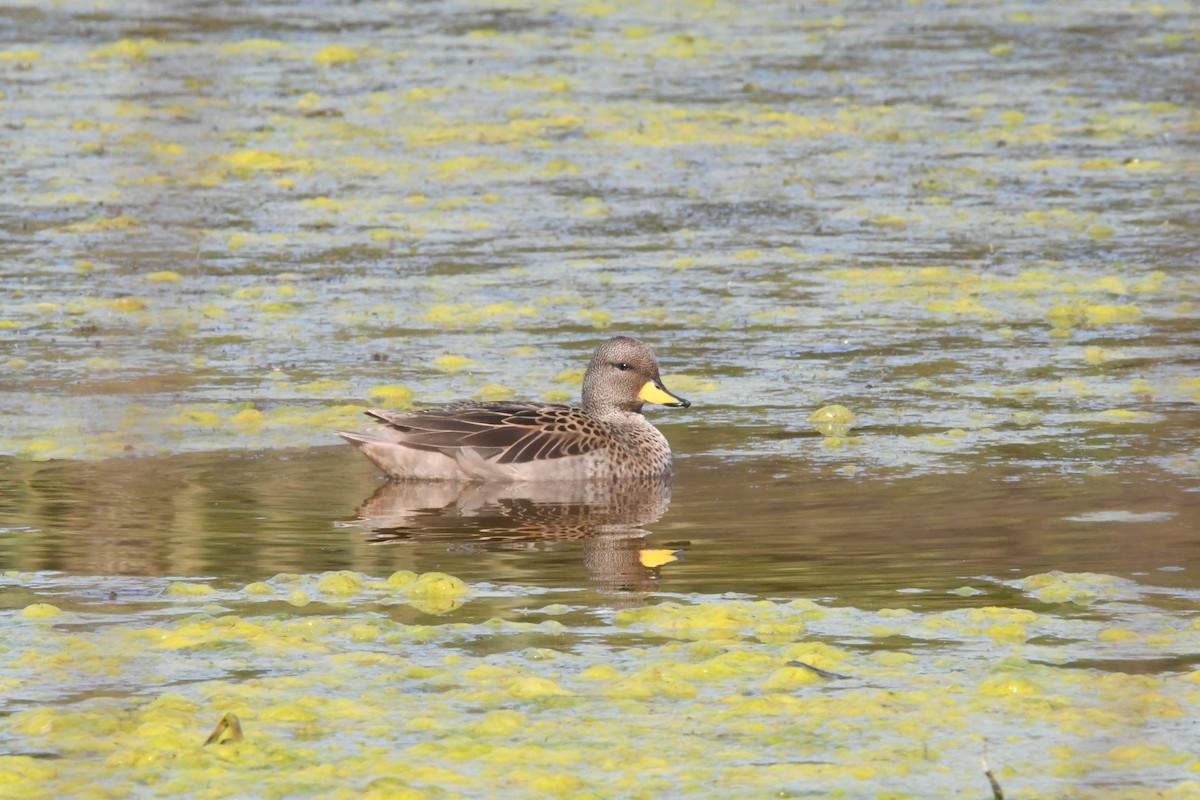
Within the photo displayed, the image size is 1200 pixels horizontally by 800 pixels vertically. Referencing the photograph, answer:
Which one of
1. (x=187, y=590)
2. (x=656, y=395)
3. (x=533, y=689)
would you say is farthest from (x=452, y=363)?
(x=533, y=689)

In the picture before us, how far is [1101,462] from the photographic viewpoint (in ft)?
29.9

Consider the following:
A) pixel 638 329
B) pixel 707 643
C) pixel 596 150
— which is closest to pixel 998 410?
pixel 638 329

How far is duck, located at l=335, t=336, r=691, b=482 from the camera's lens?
30.9 ft

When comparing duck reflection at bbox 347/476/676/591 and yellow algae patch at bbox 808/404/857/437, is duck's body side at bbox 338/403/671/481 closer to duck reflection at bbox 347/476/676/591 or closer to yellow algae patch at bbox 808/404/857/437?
duck reflection at bbox 347/476/676/591

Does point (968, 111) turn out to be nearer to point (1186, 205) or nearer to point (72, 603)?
point (1186, 205)

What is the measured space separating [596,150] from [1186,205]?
15.6ft

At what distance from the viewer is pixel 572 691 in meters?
6.02

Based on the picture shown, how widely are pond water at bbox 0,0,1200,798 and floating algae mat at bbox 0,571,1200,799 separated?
2 centimetres

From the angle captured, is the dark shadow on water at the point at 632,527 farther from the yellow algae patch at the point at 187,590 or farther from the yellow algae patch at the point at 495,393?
the yellow algae patch at the point at 495,393

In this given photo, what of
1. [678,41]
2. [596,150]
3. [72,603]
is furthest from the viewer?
[678,41]

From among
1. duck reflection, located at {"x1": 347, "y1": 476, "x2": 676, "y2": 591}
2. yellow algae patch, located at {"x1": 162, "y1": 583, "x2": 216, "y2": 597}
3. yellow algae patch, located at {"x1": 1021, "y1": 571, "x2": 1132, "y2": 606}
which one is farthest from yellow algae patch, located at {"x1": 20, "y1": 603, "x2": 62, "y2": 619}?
yellow algae patch, located at {"x1": 1021, "y1": 571, "x2": 1132, "y2": 606}

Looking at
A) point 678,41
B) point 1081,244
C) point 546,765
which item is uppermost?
point 678,41

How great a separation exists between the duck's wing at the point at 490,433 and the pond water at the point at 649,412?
0.67 feet

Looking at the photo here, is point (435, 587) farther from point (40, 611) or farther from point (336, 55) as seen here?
point (336, 55)
